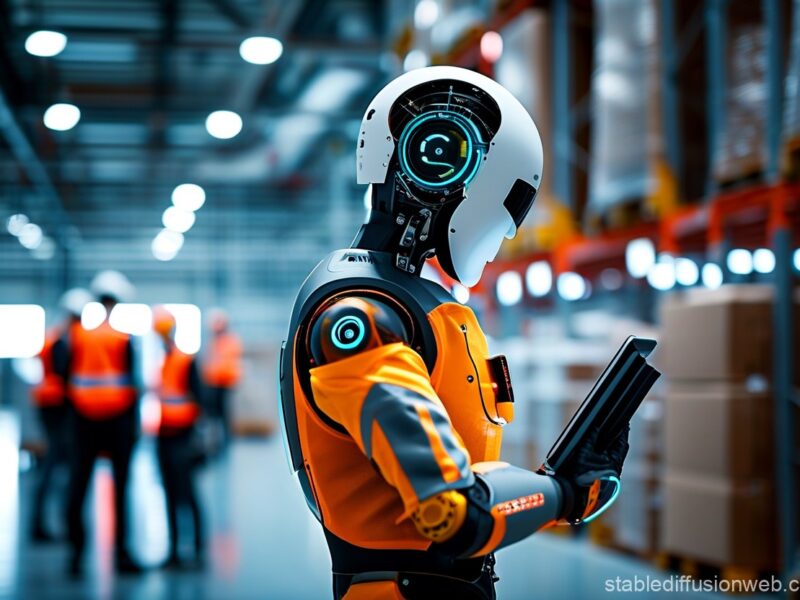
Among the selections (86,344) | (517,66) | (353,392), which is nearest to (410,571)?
(353,392)

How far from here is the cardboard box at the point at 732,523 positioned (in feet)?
19.1

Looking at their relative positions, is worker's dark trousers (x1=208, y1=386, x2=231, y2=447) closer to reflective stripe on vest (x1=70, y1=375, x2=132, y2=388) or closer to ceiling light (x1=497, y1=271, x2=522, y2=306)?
ceiling light (x1=497, y1=271, x2=522, y2=306)

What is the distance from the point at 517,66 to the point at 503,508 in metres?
7.34

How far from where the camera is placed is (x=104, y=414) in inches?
288

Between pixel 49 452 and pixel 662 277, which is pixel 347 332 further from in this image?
pixel 49 452

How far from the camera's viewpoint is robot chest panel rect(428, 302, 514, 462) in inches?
82.7

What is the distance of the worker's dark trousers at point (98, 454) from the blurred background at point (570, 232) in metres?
0.37

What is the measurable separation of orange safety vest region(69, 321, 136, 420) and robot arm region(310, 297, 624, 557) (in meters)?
5.60

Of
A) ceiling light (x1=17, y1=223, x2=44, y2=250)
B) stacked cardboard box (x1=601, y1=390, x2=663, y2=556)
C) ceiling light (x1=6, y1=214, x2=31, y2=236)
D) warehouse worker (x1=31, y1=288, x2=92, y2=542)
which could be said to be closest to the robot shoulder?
stacked cardboard box (x1=601, y1=390, x2=663, y2=556)

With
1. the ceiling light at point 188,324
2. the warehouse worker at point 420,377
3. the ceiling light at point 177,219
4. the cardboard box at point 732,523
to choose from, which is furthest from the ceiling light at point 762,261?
the ceiling light at point 177,219

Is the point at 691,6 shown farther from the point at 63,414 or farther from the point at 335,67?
the point at 335,67

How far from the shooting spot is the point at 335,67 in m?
14.4

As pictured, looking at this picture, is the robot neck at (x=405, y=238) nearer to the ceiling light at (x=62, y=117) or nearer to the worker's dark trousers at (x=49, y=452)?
the worker's dark trousers at (x=49, y=452)

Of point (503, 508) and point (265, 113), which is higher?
point (265, 113)
